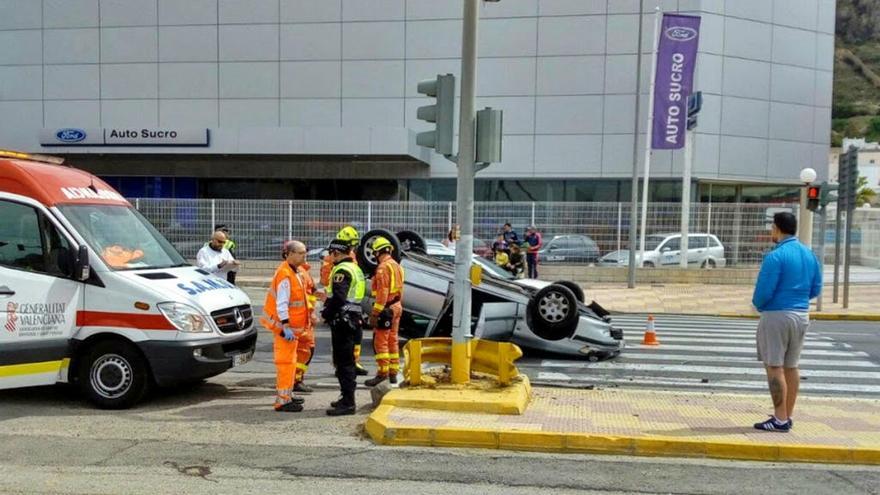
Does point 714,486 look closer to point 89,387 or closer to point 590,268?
point 89,387

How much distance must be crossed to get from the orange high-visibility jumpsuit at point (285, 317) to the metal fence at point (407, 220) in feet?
51.7

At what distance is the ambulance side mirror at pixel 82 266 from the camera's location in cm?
702

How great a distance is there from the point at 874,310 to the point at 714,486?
14.8 meters

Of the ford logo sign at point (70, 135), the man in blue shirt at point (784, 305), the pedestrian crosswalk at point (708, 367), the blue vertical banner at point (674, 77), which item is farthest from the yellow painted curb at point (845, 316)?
the ford logo sign at point (70, 135)

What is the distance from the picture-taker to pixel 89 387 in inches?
285

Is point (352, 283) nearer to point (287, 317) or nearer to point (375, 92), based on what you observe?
point (287, 317)

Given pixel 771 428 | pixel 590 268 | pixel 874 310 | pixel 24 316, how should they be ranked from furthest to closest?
1. pixel 590 268
2. pixel 874 310
3. pixel 24 316
4. pixel 771 428

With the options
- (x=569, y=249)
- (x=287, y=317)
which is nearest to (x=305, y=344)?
(x=287, y=317)

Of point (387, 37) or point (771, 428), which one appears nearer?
point (771, 428)

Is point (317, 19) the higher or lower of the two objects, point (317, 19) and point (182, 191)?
the higher

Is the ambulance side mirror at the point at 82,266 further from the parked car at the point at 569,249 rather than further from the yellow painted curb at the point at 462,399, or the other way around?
the parked car at the point at 569,249

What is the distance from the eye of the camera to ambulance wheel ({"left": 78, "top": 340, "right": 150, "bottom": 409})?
7.20 metres

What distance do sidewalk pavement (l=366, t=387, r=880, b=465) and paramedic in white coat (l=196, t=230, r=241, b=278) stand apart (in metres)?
5.88

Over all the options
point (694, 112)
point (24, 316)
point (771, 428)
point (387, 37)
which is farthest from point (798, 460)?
point (387, 37)
